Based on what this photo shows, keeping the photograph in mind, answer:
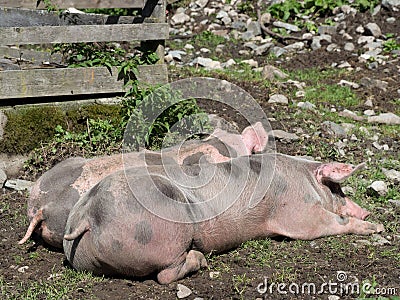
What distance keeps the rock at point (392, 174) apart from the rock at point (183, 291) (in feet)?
9.12

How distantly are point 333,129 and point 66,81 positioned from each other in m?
2.84

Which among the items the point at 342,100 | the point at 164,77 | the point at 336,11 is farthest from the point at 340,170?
the point at 336,11

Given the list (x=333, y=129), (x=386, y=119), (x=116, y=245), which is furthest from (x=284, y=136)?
(x=116, y=245)

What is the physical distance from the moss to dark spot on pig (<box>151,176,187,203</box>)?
2.37 meters

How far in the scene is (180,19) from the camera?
12750mm

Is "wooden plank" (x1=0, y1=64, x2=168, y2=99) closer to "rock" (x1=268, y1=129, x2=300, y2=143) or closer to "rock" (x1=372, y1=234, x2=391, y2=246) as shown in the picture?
"rock" (x1=268, y1=129, x2=300, y2=143)

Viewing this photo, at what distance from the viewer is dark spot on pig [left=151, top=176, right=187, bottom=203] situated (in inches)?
179

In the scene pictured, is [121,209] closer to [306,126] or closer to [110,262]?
[110,262]

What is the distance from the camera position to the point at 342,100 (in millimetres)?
8953

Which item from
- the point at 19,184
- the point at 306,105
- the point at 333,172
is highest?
the point at 333,172

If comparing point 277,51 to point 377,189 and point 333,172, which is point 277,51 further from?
point 333,172

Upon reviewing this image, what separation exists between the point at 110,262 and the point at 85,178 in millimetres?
887

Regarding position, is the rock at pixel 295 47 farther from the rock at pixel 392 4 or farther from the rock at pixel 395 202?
the rock at pixel 395 202

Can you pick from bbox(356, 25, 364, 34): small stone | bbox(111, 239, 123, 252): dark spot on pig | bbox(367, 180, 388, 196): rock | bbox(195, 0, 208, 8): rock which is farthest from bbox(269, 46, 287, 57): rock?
bbox(111, 239, 123, 252): dark spot on pig
